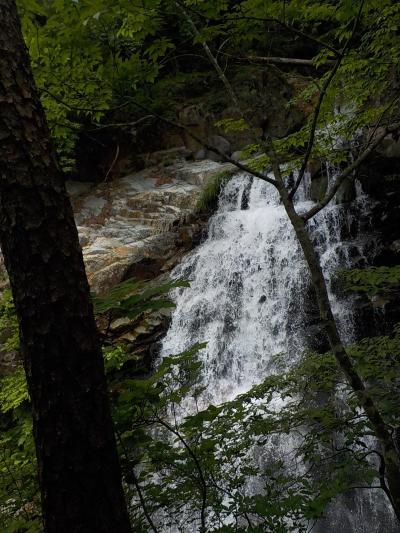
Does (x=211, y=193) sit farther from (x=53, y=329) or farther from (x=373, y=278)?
(x=53, y=329)

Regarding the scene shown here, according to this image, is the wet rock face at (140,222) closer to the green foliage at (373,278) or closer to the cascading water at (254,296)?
the cascading water at (254,296)

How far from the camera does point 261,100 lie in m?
14.6

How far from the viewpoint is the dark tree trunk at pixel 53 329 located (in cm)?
126

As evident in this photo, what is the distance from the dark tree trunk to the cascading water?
605 centimetres

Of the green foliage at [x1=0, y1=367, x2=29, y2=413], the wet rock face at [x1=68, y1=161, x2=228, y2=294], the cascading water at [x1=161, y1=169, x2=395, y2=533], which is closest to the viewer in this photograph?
the green foliage at [x1=0, y1=367, x2=29, y2=413]

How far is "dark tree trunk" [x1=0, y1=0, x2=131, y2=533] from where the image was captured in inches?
49.4

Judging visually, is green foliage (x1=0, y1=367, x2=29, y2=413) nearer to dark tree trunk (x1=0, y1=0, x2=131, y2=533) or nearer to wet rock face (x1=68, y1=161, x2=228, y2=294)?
dark tree trunk (x1=0, y1=0, x2=131, y2=533)

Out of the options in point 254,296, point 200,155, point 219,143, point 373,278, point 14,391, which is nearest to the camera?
point 373,278

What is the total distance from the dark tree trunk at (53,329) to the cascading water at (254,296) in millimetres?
6048

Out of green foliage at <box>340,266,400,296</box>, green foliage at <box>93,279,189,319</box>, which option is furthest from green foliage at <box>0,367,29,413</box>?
green foliage at <box>340,266,400,296</box>

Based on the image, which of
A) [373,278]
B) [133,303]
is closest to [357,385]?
[373,278]

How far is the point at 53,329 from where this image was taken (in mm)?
1299

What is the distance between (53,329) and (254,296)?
7.72m

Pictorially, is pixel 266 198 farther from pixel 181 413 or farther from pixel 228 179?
pixel 181 413
